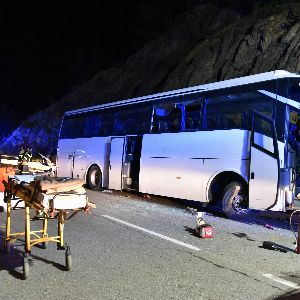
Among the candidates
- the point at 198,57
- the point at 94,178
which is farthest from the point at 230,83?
the point at 198,57

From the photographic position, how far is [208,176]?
35.7 feet

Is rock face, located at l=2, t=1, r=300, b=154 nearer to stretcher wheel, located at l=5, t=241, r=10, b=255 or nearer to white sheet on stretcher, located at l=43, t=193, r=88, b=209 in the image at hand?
white sheet on stretcher, located at l=43, t=193, r=88, b=209

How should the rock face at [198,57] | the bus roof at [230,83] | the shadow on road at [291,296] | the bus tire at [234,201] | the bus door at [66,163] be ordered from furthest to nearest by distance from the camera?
the rock face at [198,57]
the bus door at [66,163]
the bus tire at [234,201]
the bus roof at [230,83]
the shadow on road at [291,296]

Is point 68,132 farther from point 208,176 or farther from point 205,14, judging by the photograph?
point 205,14

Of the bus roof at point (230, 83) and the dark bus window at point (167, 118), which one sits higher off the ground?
the bus roof at point (230, 83)

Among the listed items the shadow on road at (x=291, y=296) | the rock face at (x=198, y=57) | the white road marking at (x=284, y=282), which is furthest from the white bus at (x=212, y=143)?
the rock face at (x=198, y=57)

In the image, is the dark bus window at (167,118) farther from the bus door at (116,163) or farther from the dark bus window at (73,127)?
the dark bus window at (73,127)

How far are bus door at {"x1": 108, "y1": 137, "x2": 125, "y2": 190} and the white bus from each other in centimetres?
4

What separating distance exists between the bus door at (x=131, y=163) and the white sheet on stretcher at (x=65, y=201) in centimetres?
869

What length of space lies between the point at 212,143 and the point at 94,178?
7.01 m

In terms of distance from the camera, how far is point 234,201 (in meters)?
10.3

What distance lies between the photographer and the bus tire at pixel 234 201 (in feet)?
33.5

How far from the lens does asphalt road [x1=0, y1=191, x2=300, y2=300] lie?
4602 millimetres

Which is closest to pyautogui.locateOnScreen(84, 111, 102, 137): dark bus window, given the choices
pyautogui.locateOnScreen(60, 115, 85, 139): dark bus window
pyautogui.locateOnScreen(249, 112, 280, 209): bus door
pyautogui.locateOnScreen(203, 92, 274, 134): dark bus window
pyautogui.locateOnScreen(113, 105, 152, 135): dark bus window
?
pyautogui.locateOnScreen(60, 115, 85, 139): dark bus window
